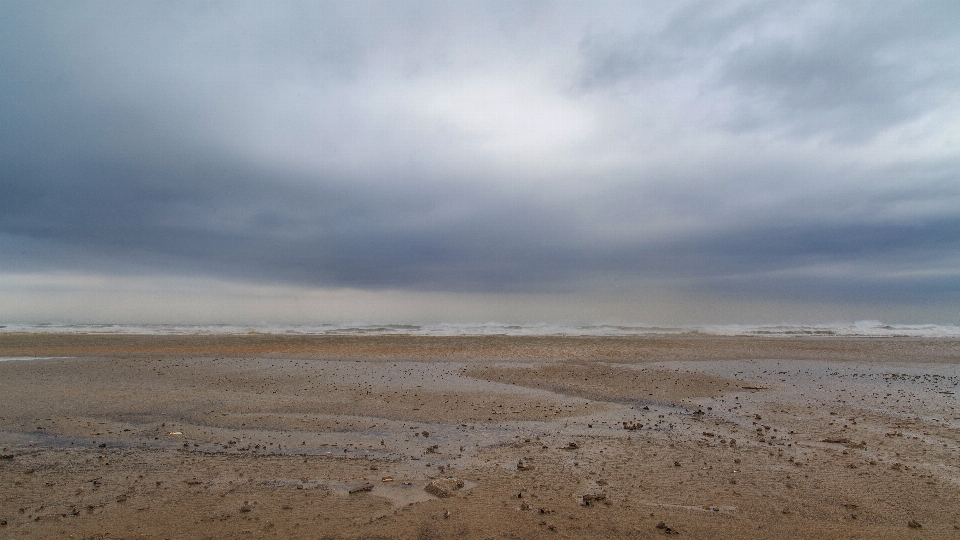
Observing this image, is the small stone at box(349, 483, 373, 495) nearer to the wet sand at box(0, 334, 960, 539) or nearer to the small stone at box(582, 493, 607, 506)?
the wet sand at box(0, 334, 960, 539)

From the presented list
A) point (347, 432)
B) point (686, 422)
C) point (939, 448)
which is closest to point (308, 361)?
Answer: point (347, 432)

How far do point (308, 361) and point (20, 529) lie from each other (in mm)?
19607

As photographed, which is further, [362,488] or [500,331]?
[500,331]

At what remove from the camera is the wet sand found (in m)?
6.71

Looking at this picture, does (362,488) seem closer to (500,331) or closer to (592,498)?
(592,498)

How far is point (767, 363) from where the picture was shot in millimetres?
25297

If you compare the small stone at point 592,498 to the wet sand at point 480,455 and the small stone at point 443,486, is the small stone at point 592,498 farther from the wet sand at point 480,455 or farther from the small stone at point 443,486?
the small stone at point 443,486

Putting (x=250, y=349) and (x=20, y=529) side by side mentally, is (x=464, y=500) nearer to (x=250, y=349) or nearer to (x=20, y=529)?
(x=20, y=529)

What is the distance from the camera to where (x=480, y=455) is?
31.4 feet

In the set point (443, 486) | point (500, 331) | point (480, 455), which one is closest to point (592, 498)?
point (443, 486)

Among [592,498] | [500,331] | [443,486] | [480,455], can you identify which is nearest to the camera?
[592,498]

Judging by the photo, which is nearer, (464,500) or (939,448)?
(464,500)

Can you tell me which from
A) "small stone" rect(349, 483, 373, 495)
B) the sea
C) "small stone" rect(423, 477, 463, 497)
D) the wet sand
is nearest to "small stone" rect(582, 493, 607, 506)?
the wet sand

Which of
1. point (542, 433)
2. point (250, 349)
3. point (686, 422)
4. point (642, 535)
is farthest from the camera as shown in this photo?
point (250, 349)
